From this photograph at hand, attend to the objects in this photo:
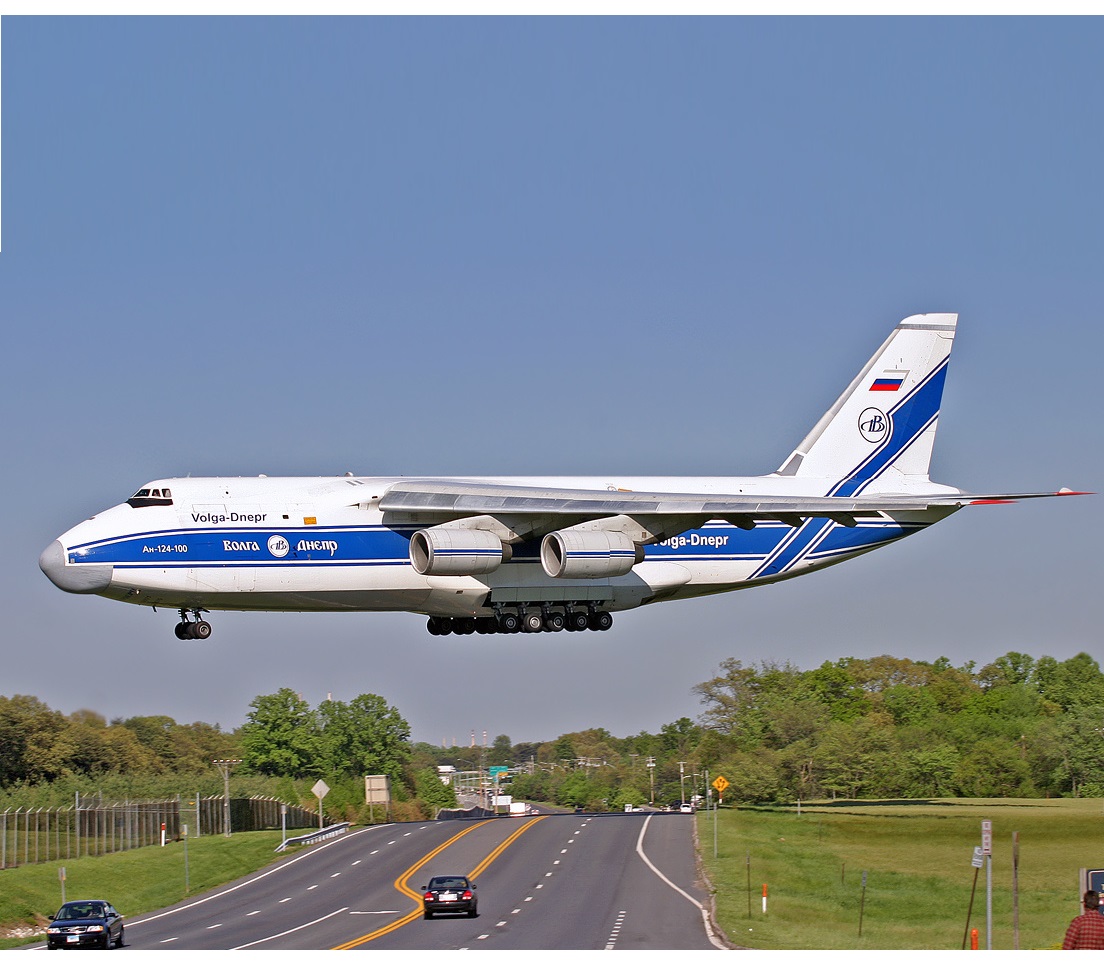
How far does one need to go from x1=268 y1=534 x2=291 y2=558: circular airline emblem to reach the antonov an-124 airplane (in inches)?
1.1

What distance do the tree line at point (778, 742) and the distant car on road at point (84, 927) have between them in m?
21.4

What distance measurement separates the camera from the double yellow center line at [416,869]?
32.2 metres

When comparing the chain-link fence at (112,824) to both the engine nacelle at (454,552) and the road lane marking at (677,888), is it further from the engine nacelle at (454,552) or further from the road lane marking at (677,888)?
the engine nacelle at (454,552)

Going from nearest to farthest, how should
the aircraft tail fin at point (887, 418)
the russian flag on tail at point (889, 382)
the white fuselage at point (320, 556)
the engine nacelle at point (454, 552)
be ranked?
1. the white fuselage at point (320, 556)
2. the engine nacelle at point (454, 552)
3. the aircraft tail fin at point (887, 418)
4. the russian flag on tail at point (889, 382)

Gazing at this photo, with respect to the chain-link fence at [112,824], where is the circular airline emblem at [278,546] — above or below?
above

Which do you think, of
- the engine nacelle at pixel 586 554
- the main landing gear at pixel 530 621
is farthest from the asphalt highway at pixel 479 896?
the engine nacelle at pixel 586 554

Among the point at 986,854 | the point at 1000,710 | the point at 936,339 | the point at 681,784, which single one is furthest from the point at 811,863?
the point at 681,784

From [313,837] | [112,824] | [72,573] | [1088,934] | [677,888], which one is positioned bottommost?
[677,888]

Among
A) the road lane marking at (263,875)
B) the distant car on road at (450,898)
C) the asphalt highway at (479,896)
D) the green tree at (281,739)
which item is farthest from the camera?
the green tree at (281,739)

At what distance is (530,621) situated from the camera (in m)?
35.2

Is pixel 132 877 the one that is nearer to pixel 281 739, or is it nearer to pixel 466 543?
pixel 466 543

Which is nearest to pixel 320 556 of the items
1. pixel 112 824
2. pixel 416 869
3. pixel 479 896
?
pixel 479 896

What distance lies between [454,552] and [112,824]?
2096 cm

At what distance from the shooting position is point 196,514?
32.2 metres
